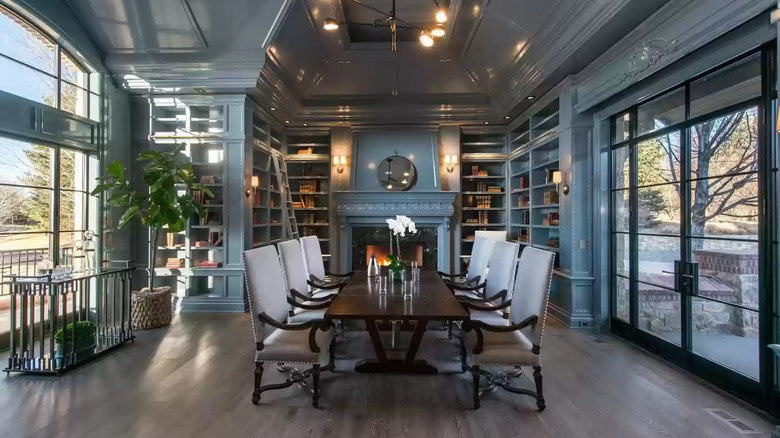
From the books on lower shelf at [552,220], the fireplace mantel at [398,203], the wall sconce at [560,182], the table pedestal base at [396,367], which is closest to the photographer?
the table pedestal base at [396,367]

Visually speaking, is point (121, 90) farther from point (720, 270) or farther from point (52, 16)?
point (720, 270)

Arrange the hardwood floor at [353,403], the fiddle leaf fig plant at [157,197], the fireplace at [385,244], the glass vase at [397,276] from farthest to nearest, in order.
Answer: the fireplace at [385,244]
the fiddle leaf fig plant at [157,197]
the glass vase at [397,276]
the hardwood floor at [353,403]

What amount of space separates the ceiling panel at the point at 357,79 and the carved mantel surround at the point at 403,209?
1821 mm

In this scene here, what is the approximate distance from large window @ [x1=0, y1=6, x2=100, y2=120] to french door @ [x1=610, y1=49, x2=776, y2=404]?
6586mm

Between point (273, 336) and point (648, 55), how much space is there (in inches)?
157

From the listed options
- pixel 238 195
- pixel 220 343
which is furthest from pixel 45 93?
pixel 220 343

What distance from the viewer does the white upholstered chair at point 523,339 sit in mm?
2498

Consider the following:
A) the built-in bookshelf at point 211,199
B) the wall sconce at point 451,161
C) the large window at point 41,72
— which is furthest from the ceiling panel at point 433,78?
the large window at point 41,72

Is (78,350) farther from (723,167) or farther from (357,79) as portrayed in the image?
(723,167)

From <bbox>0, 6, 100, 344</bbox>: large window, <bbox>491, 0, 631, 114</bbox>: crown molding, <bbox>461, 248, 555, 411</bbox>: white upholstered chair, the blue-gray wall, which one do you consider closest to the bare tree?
<bbox>491, 0, 631, 114</bbox>: crown molding

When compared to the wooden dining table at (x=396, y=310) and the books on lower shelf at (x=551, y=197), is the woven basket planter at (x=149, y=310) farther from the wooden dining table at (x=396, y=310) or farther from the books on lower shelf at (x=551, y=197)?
the books on lower shelf at (x=551, y=197)

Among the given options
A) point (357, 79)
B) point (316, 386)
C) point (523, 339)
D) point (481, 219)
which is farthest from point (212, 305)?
point (481, 219)

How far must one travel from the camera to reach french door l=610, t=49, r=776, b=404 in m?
2.63

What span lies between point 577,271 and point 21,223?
638cm
